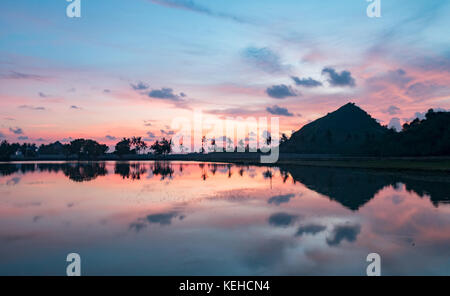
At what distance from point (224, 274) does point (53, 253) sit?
8.82 meters

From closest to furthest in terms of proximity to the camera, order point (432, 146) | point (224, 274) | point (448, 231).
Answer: point (224, 274) → point (448, 231) → point (432, 146)

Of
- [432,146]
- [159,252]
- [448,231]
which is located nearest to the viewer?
[159,252]

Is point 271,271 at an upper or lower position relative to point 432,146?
lower

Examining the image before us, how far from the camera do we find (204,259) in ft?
41.6

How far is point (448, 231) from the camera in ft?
54.7

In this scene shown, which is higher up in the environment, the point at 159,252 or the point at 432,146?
the point at 432,146

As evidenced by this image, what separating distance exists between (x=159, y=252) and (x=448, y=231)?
1683 cm

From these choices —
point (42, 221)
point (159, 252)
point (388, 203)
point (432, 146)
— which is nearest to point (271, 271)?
point (159, 252)

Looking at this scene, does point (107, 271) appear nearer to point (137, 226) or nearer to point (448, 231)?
point (137, 226)
